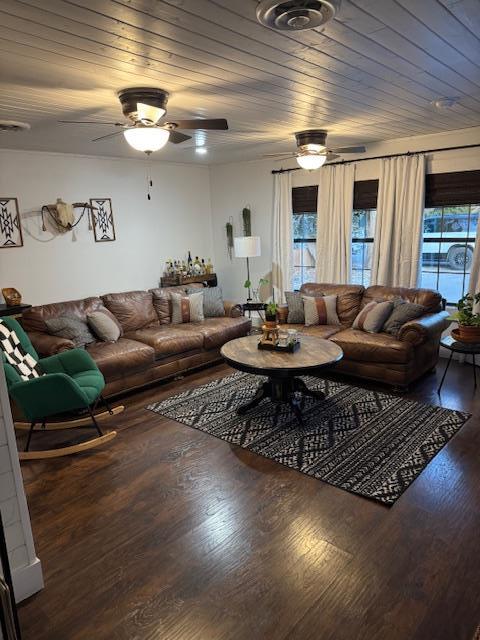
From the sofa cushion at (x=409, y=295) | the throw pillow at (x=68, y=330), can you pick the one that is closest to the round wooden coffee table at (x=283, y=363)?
the sofa cushion at (x=409, y=295)

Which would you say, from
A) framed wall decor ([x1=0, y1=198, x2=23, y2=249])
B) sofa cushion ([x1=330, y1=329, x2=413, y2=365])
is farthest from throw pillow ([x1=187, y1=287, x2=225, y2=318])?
framed wall decor ([x1=0, y1=198, x2=23, y2=249])

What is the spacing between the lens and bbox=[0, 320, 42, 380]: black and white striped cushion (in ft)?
11.5

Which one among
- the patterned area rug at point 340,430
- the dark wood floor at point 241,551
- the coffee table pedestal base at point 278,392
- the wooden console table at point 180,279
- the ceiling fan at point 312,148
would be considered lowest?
the dark wood floor at point 241,551

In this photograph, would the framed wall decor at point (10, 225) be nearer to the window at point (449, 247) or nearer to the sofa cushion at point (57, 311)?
the sofa cushion at point (57, 311)

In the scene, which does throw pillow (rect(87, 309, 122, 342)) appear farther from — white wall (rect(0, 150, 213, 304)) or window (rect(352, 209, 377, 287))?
window (rect(352, 209, 377, 287))

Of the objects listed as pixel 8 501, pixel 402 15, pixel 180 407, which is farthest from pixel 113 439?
pixel 402 15

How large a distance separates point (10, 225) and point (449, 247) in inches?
191

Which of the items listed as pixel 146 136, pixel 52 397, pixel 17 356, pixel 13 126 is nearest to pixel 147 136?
pixel 146 136

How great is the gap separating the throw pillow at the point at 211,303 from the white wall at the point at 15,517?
152 inches

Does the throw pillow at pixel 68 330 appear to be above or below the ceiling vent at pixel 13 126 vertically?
below

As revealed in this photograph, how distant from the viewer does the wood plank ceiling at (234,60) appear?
5.68 ft

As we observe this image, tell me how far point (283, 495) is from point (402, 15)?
2585 millimetres

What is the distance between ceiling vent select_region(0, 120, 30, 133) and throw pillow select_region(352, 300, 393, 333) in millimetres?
3635

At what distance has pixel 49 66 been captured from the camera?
2201 millimetres
